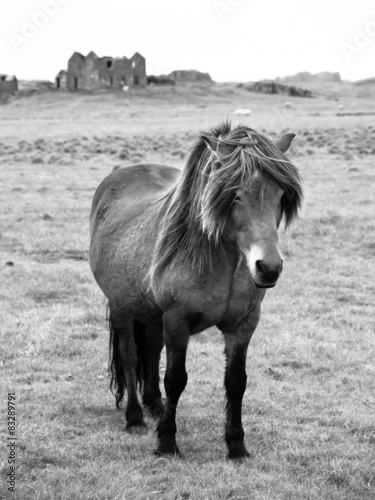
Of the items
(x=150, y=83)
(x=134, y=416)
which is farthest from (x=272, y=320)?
(x=150, y=83)

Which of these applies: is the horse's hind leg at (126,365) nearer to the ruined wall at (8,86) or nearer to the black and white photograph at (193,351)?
the black and white photograph at (193,351)

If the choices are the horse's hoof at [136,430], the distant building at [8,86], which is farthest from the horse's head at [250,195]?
the distant building at [8,86]

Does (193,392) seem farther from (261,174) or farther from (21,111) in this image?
(21,111)

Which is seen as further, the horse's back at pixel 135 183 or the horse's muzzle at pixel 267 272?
the horse's back at pixel 135 183

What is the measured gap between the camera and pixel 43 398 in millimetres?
6070

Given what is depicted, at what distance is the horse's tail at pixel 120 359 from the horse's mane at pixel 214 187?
48.2 inches

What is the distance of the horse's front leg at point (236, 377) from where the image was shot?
482 cm

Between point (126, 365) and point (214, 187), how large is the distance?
2.19m

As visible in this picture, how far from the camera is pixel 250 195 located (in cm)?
419

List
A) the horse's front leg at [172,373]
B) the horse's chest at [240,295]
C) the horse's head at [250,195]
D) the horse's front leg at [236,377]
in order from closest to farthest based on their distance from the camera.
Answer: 1. the horse's head at [250,195]
2. the horse's chest at [240,295]
3. the horse's front leg at [172,373]
4. the horse's front leg at [236,377]

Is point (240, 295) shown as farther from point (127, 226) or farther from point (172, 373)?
point (127, 226)

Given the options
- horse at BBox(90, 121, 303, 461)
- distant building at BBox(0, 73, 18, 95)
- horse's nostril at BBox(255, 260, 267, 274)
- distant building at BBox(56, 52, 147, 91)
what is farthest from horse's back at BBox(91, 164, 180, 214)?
distant building at BBox(0, 73, 18, 95)

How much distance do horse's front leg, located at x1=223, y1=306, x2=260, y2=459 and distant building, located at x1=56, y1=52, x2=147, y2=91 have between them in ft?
296

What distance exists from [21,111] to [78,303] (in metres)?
67.3
